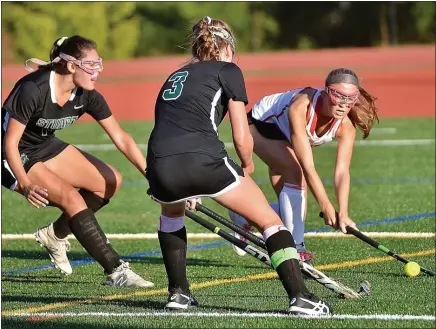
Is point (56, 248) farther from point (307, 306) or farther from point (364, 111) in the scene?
point (307, 306)

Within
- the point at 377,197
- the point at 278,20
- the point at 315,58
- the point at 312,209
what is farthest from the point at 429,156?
the point at 278,20

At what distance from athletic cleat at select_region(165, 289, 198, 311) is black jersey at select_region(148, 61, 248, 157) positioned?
2.93ft

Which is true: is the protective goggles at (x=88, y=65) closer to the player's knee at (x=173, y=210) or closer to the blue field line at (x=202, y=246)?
the player's knee at (x=173, y=210)

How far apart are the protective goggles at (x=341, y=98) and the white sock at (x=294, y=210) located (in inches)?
40.0

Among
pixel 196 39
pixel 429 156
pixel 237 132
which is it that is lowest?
pixel 429 156

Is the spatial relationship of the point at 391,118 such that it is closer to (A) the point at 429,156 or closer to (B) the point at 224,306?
(A) the point at 429,156

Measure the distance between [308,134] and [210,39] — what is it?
61.8 inches

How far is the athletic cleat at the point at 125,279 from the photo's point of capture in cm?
715

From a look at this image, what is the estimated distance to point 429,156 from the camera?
1623 cm

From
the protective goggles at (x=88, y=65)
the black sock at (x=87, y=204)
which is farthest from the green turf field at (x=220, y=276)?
the protective goggles at (x=88, y=65)

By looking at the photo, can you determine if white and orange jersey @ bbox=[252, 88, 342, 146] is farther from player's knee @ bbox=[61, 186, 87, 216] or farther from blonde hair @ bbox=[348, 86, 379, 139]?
player's knee @ bbox=[61, 186, 87, 216]

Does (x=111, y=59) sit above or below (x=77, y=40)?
below

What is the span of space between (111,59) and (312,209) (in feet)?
100

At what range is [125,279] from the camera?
718 cm
